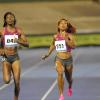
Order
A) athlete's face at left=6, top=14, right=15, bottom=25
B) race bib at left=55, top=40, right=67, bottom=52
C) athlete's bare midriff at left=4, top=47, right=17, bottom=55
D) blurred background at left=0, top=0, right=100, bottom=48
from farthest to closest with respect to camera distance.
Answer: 1. blurred background at left=0, top=0, right=100, bottom=48
2. race bib at left=55, top=40, right=67, bottom=52
3. athlete's bare midriff at left=4, top=47, right=17, bottom=55
4. athlete's face at left=6, top=14, right=15, bottom=25

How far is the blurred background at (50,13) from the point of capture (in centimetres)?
5422

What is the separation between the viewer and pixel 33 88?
1727 cm

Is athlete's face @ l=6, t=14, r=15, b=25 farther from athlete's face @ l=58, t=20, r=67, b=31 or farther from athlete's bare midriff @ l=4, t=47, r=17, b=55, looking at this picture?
athlete's face @ l=58, t=20, r=67, b=31

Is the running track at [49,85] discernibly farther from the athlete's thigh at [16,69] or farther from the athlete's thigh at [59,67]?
the athlete's thigh at [16,69]

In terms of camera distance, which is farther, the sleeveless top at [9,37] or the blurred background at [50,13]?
the blurred background at [50,13]

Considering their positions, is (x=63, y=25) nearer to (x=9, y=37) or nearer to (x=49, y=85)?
(x=9, y=37)

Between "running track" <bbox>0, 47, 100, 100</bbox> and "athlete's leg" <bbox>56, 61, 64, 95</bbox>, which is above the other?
"athlete's leg" <bbox>56, 61, 64, 95</bbox>

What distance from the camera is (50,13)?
5725 cm

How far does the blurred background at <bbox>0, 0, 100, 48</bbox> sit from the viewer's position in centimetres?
5422

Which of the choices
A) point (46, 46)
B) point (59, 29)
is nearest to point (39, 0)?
point (46, 46)

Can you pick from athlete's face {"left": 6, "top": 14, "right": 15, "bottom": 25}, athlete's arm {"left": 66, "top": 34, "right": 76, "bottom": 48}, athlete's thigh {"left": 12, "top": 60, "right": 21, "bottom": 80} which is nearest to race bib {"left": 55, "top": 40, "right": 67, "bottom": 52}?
athlete's arm {"left": 66, "top": 34, "right": 76, "bottom": 48}

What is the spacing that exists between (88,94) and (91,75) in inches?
253

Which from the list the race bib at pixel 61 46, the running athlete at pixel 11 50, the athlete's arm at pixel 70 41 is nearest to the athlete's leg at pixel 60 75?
the race bib at pixel 61 46

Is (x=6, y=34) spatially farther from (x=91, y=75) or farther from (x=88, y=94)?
(x=91, y=75)
